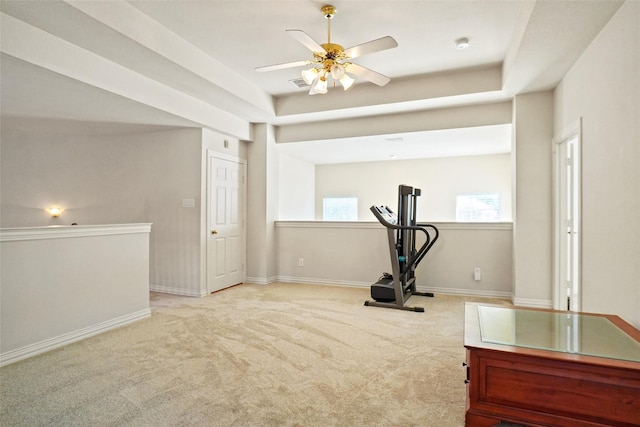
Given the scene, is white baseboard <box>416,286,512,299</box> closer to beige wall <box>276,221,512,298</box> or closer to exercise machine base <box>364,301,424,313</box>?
beige wall <box>276,221,512,298</box>

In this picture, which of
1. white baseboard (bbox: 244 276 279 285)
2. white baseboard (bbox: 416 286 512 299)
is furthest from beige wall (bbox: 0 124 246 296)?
white baseboard (bbox: 416 286 512 299)

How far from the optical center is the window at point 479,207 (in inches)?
305

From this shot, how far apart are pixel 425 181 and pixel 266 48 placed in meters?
5.44

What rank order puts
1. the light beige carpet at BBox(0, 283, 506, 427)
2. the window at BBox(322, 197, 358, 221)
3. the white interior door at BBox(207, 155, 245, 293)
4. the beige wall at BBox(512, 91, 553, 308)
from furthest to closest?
the window at BBox(322, 197, 358, 221), the white interior door at BBox(207, 155, 245, 293), the beige wall at BBox(512, 91, 553, 308), the light beige carpet at BBox(0, 283, 506, 427)

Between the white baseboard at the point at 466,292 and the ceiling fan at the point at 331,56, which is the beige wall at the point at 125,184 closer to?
the ceiling fan at the point at 331,56

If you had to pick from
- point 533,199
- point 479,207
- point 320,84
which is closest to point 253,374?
point 320,84

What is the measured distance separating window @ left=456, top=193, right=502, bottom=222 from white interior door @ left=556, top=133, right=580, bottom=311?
3.78 m

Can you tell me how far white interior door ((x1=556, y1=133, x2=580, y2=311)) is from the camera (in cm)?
381

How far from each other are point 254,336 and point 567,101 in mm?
3871

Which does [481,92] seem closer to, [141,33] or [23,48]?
[141,33]

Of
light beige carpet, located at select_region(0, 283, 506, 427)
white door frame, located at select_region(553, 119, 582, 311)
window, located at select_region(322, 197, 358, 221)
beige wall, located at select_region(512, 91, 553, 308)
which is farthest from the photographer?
window, located at select_region(322, 197, 358, 221)

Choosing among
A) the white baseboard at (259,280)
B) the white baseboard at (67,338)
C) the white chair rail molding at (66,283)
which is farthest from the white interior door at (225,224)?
the white baseboard at (67,338)

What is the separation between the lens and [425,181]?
819cm

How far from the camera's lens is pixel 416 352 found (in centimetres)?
293
